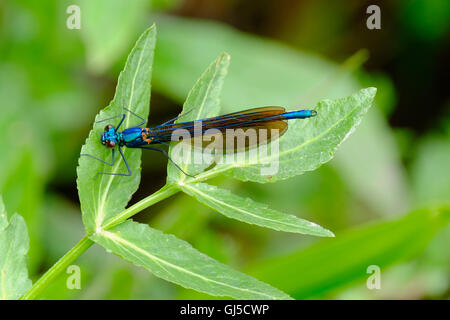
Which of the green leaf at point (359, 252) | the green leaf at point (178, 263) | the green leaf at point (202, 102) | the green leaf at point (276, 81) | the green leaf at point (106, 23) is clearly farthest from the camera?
the green leaf at point (276, 81)

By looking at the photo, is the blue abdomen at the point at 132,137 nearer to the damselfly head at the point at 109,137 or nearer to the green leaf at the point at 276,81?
the damselfly head at the point at 109,137

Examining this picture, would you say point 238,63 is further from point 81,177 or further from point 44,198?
point 81,177

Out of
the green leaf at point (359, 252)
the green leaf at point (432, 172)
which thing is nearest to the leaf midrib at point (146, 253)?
the green leaf at point (359, 252)

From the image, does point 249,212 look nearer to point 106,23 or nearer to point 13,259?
point 13,259

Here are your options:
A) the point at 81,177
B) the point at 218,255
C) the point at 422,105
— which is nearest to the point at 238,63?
the point at 422,105

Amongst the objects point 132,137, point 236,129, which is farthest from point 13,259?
point 236,129

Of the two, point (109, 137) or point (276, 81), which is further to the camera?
point (276, 81)
